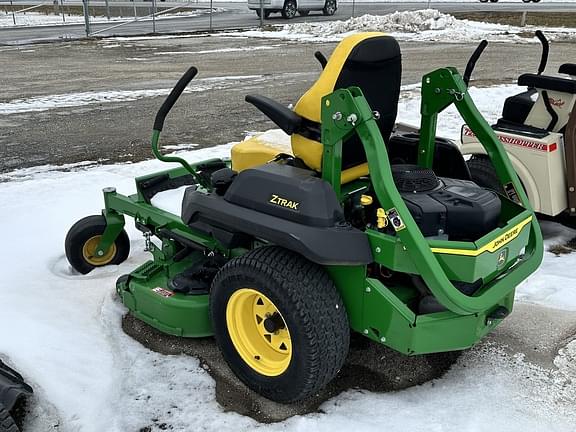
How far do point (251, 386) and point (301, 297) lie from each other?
1.90 ft

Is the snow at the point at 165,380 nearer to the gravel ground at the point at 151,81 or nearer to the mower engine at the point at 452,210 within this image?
the mower engine at the point at 452,210

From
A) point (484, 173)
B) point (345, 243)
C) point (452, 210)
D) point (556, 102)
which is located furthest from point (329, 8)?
point (345, 243)

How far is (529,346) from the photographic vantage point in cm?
329

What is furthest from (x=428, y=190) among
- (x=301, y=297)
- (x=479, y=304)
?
(x=301, y=297)

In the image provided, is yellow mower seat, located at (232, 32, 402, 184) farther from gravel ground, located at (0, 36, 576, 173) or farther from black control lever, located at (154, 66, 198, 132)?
gravel ground, located at (0, 36, 576, 173)

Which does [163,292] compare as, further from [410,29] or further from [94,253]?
[410,29]

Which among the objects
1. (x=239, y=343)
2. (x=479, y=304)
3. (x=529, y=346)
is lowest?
(x=529, y=346)

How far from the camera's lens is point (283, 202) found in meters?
2.64

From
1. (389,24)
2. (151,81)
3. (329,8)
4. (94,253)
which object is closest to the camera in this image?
(94,253)

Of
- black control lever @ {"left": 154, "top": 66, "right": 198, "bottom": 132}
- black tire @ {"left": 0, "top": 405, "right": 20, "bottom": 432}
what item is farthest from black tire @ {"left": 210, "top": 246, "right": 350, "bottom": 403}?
black tire @ {"left": 0, "top": 405, "right": 20, "bottom": 432}

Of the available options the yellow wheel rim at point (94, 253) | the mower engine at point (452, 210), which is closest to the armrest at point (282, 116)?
the mower engine at point (452, 210)

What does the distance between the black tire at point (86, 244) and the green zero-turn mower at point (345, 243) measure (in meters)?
0.87

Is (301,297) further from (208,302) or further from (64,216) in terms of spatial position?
(64,216)

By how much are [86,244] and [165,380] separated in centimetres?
136
